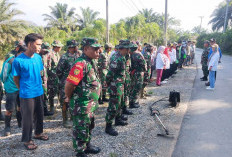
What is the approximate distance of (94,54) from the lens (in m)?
2.71

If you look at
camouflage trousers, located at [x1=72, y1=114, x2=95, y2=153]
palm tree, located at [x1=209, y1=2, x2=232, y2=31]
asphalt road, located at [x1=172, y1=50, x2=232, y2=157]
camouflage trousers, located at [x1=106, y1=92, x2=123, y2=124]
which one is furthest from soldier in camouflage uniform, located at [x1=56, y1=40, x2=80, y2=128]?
palm tree, located at [x1=209, y1=2, x2=232, y2=31]

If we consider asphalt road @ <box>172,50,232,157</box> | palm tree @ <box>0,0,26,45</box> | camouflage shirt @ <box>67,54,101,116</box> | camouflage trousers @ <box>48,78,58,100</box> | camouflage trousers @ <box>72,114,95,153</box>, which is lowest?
asphalt road @ <box>172,50,232,157</box>

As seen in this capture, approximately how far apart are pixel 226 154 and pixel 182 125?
124 centimetres

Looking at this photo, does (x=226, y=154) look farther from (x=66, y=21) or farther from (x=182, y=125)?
(x=66, y=21)

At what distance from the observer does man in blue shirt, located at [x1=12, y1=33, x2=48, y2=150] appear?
292 cm

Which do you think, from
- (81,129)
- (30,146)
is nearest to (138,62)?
(81,129)

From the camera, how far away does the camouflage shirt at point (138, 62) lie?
207 inches

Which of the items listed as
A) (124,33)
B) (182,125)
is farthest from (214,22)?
(182,125)

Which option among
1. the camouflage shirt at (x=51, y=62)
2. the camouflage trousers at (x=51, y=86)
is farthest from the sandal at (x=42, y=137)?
the camouflage shirt at (x=51, y=62)

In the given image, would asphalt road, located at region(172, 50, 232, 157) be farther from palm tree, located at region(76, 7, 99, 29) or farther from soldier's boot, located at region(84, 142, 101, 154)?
palm tree, located at region(76, 7, 99, 29)

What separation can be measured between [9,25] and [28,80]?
19.6m

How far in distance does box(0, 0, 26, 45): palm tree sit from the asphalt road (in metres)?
18.8

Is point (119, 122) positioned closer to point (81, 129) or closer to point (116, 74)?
point (116, 74)

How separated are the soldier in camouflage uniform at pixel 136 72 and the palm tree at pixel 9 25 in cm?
1751
